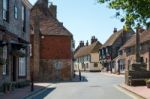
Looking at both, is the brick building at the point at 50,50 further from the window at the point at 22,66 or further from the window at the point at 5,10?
the window at the point at 5,10

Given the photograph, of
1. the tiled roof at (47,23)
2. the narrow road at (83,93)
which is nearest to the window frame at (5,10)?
the narrow road at (83,93)

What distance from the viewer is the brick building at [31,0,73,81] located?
188 feet

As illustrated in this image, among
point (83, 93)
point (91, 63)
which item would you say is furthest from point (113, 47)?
point (83, 93)

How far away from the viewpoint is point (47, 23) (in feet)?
198

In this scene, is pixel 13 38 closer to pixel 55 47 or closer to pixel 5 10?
pixel 5 10

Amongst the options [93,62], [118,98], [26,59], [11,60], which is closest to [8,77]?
[11,60]

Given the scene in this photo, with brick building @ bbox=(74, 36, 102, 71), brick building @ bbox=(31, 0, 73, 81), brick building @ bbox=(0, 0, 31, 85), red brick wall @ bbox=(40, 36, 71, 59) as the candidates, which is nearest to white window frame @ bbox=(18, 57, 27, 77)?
brick building @ bbox=(0, 0, 31, 85)

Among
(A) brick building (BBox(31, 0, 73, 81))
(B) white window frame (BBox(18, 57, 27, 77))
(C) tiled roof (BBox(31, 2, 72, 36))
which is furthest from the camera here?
(C) tiled roof (BBox(31, 2, 72, 36))

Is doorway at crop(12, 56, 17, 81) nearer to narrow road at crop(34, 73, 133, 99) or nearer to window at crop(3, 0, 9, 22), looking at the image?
narrow road at crop(34, 73, 133, 99)

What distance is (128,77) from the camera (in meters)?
39.0

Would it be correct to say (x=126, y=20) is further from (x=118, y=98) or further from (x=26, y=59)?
(x=26, y=59)

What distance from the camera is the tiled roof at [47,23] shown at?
5912 centimetres

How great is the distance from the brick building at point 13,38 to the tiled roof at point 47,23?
14.8 metres

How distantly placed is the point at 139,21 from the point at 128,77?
1755 cm
